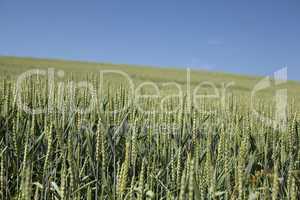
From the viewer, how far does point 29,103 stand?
231 cm

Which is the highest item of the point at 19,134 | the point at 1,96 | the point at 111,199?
the point at 1,96

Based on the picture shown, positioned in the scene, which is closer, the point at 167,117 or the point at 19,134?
the point at 19,134

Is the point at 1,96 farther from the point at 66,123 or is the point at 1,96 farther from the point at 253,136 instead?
the point at 253,136

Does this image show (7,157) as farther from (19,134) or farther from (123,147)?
(123,147)

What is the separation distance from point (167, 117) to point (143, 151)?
317mm

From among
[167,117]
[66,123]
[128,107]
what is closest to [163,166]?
[167,117]

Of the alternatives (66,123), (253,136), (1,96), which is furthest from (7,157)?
(253,136)

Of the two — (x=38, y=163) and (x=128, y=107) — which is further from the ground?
(x=128, y=107)

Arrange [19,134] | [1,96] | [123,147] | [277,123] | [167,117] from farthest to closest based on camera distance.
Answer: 1. [277,123]
2. [1,96]
3. [167,117]
4. [123,147]
5. [19,134]

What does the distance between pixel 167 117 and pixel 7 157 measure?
798mm

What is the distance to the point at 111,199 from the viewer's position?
124cm

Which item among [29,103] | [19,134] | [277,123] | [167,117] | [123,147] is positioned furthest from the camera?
[277,123]

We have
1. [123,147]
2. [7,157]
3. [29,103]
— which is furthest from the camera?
[29,103]

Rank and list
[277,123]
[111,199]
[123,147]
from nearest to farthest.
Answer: [111,199]
[123,147]
[277,123]
